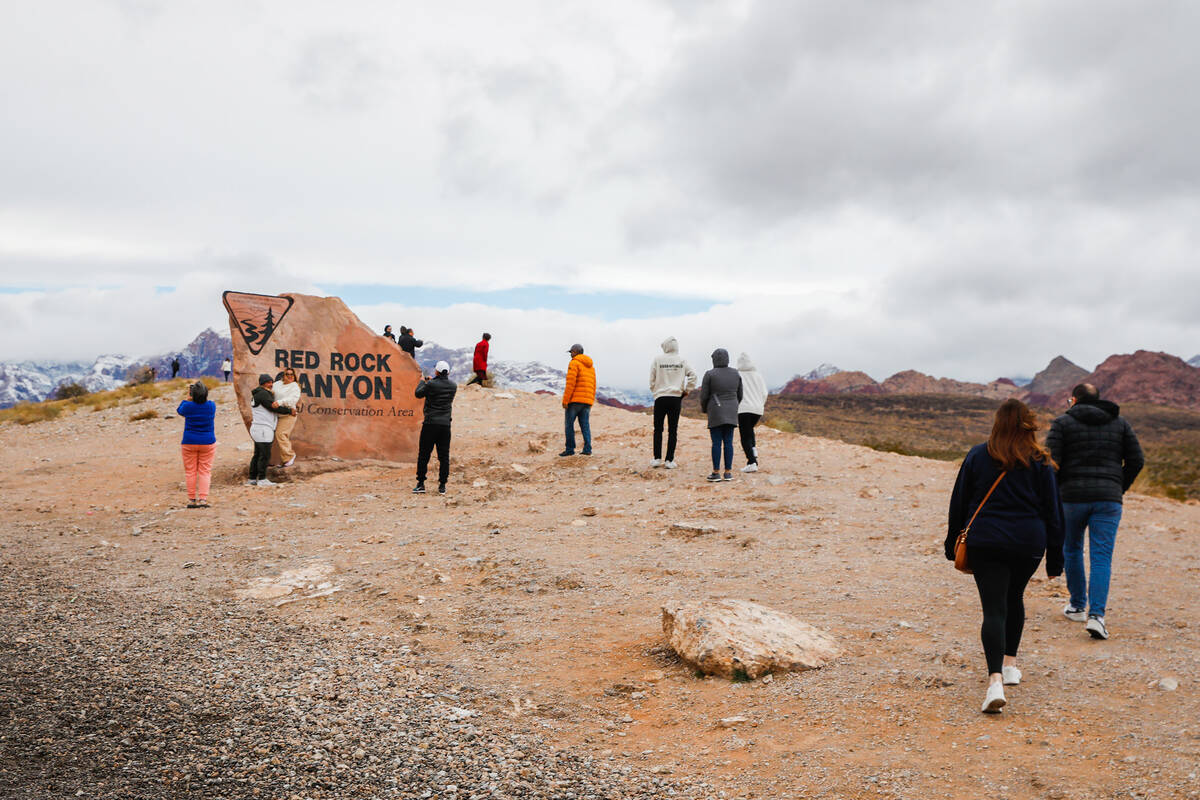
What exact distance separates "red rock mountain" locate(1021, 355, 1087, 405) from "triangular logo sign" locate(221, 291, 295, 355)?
161794 mm

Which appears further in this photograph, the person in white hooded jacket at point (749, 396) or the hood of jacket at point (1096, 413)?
the person in white hooded jacket at point (749, 396)

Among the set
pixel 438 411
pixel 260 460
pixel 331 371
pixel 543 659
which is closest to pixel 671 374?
pixel 438 411

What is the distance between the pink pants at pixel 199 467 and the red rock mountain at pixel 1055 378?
164 m

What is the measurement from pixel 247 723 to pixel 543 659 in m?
1.91

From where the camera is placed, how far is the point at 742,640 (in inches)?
201

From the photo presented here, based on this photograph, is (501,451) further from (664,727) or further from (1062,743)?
(1062,743)

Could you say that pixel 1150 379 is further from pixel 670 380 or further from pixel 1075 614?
pixel 1075 614

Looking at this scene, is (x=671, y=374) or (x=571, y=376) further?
(x=571, y=376)

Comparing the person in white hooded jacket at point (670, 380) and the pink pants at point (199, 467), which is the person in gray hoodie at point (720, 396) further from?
the pink pants at point (199, 467)

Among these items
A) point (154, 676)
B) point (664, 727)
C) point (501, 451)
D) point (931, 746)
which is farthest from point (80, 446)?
point (931, 746)

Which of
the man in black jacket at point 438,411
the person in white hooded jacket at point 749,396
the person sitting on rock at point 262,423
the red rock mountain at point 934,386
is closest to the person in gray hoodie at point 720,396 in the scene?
the person in white hooded jacket at point 749,396

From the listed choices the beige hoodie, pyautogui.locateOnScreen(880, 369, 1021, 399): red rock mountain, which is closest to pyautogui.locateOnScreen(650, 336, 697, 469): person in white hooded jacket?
the beige hoodie

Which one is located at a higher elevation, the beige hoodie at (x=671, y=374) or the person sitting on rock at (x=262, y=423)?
the beige hoodie at (x=671, y=374)

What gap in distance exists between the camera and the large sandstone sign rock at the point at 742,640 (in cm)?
500
